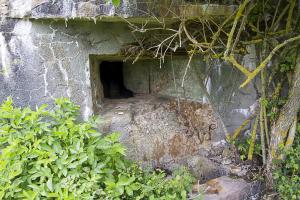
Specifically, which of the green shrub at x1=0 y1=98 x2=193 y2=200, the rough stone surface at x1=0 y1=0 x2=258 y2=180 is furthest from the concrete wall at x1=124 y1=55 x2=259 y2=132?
the green shrub at x1=0 y1=98 x2=193 y2=200

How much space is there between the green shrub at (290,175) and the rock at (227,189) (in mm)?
181

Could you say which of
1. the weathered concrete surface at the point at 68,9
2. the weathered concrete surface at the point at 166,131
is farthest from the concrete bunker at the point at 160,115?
the weathered concrete surface at the point at 68,9

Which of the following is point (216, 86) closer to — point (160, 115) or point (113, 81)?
point (160, 115)

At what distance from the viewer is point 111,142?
5.50 ft

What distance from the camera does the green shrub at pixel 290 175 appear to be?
1.88m

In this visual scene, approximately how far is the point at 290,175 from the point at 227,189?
0.45 metres

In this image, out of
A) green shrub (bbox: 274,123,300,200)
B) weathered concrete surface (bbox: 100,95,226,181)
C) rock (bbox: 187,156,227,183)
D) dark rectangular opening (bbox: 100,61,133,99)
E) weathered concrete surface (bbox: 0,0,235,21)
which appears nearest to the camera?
weathered concrete surface (bbox: 0,0,235,21)

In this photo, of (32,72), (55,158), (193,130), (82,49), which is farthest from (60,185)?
(193,130)

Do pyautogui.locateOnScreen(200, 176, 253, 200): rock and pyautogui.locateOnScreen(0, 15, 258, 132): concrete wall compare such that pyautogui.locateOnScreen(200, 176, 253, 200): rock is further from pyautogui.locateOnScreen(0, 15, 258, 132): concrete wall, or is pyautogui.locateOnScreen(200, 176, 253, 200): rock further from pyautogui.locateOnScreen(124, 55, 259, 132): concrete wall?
pyautogui.locateOnScreen(0, 15, 258, 132): concrete wall

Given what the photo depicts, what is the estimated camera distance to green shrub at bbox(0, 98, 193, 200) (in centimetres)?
146

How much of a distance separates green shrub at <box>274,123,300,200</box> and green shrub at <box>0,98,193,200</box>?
0.64 meters

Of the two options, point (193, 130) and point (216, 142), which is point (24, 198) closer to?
point (193, 130)

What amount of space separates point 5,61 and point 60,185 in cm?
74

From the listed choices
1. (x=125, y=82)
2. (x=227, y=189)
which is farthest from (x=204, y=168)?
(x=125, y=82)
